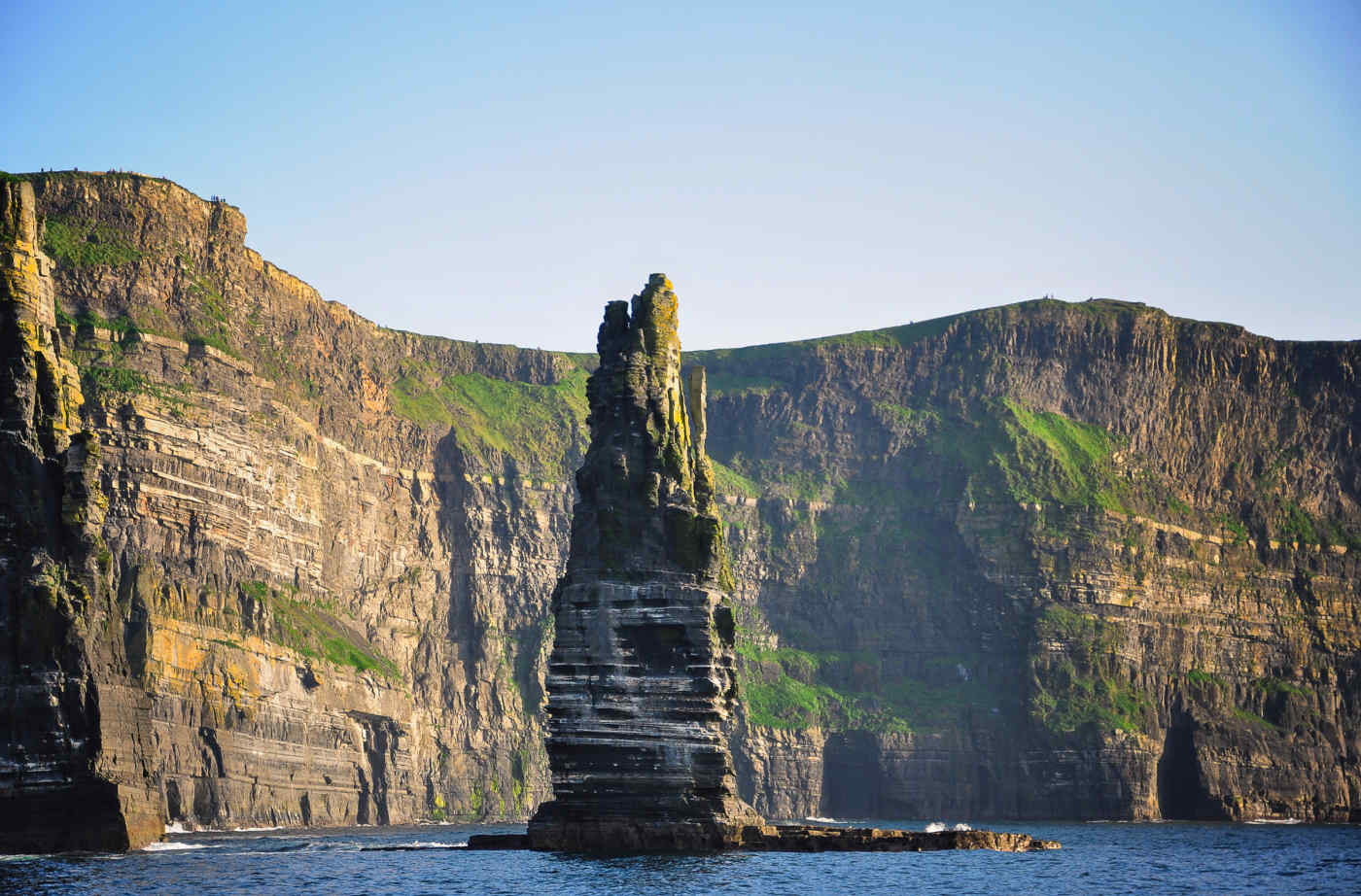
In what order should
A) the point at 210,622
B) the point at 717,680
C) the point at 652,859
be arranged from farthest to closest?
the point at 210,622, the point at 717,680, the point at 652,859

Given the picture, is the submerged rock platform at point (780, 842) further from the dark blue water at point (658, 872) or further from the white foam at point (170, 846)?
the white foam at point (170, 846)

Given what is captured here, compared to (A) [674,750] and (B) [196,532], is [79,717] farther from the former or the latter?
(B) [196,532]

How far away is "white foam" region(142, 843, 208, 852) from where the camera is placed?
4657 inches

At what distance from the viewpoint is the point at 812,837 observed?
124 meters

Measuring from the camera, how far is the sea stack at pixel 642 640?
4569 inches

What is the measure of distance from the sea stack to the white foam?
2329 cm

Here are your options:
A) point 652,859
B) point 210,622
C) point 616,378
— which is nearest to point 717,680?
point 652,859

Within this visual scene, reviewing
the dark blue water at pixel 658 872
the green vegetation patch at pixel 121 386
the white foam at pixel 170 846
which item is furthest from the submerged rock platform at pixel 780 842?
the green vegetation patch at pixel 121 386

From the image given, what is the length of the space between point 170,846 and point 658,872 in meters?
42.4

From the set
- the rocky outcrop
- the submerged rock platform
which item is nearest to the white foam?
the rocky outcrop

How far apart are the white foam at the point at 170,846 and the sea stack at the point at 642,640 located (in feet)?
76.4

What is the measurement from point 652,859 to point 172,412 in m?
97.2

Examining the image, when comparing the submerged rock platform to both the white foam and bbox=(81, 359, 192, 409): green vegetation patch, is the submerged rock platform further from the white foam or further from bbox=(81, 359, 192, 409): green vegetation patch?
bbox=(81, 359, 192, 409): green vegetation patch

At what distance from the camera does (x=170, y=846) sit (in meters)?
130
